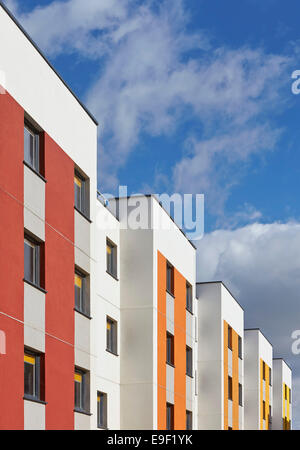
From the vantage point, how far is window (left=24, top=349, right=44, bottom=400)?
20.4 m

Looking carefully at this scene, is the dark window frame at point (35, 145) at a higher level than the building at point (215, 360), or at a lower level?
higher

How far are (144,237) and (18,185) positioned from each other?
40.5ft

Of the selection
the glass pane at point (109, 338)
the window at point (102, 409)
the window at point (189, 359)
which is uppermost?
the glass pane at point (109, 338)

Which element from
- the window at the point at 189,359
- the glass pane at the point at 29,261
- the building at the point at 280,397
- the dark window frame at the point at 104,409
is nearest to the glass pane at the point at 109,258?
the dark window frame at the point at 104,409

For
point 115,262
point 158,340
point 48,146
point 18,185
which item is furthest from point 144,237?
point 18,185

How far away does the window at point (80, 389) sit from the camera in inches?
955

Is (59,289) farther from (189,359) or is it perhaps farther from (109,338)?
(189,359)

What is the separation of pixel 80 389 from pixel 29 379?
13.8 ft

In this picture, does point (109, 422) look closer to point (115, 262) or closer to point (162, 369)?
point (162, 369)

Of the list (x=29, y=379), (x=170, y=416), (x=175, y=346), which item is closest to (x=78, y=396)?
(x=29, y=379)

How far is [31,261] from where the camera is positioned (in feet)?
70.4

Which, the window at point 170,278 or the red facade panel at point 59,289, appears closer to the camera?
the red facade panel at point 59,289

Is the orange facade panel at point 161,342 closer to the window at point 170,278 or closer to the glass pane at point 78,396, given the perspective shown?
the window at point 170,278

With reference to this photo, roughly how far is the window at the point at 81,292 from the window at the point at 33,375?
12.7 ft
